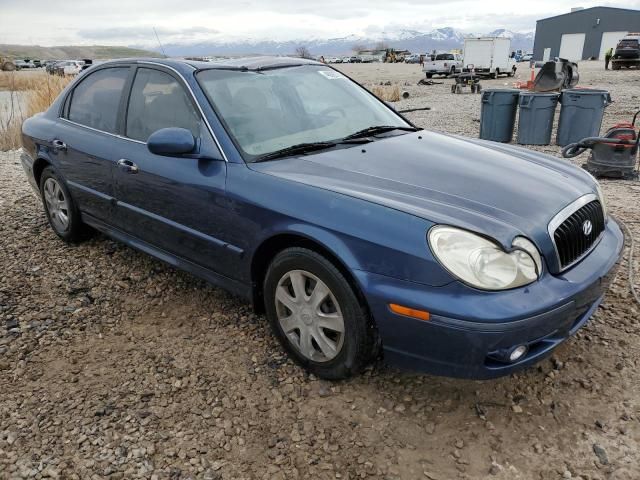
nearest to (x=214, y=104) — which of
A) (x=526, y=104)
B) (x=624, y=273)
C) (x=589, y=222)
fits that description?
(x=589, y=222)

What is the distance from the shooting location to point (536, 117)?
30.1ft

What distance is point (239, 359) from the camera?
9.86 feet

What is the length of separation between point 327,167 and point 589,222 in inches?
54.5

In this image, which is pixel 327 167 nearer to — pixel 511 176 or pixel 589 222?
pixel 511 176

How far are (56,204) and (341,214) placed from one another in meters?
3.33

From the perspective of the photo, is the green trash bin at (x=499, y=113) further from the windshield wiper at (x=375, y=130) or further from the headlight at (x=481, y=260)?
the headlight at (x=481, y=260)

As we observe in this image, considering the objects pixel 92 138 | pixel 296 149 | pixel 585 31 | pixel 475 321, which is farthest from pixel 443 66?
pixel 585 31

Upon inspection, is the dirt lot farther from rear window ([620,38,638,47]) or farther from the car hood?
rear window ([620,38,638,47])

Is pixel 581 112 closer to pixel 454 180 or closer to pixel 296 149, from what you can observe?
pixel 454 180

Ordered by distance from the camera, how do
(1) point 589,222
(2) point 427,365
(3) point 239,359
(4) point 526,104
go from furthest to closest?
(4) point 526,104, (3) point 239,359, (1) point 589,222, (2) point 427,365

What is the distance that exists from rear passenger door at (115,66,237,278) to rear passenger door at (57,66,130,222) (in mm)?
192

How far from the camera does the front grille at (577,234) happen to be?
240cm

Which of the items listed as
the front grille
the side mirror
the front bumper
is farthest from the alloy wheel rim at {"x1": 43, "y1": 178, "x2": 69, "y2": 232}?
the front grille

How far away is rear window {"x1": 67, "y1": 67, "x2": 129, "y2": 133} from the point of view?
12.6ft
